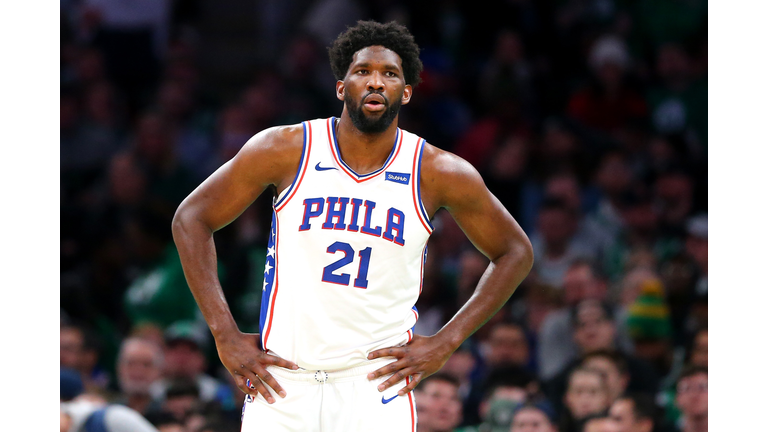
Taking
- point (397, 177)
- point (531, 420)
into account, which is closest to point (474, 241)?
point (397, 177)

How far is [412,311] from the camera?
12.8 ft

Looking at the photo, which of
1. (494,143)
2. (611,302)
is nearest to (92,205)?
(494,143)

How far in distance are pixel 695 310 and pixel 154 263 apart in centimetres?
448

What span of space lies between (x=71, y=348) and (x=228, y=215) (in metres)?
3.73

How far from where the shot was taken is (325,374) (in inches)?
144

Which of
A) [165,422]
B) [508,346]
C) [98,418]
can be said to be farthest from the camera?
[508,346]

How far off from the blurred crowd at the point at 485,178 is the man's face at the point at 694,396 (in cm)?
1

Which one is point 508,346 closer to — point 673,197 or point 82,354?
point 673,197

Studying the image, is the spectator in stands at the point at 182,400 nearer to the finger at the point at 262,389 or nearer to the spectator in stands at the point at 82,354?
the spectator in stands at the point at 82,354

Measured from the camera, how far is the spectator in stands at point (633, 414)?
579cm

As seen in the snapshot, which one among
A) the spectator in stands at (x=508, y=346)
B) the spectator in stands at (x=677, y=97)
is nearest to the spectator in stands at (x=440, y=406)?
the spectator in stands at (x=508, y=346)

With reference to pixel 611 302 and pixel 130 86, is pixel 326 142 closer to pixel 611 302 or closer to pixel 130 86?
pixel 611 302

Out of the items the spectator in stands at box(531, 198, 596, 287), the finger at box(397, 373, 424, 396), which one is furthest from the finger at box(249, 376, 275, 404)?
the spectator in stands at box(531, 198, 596, 287)
